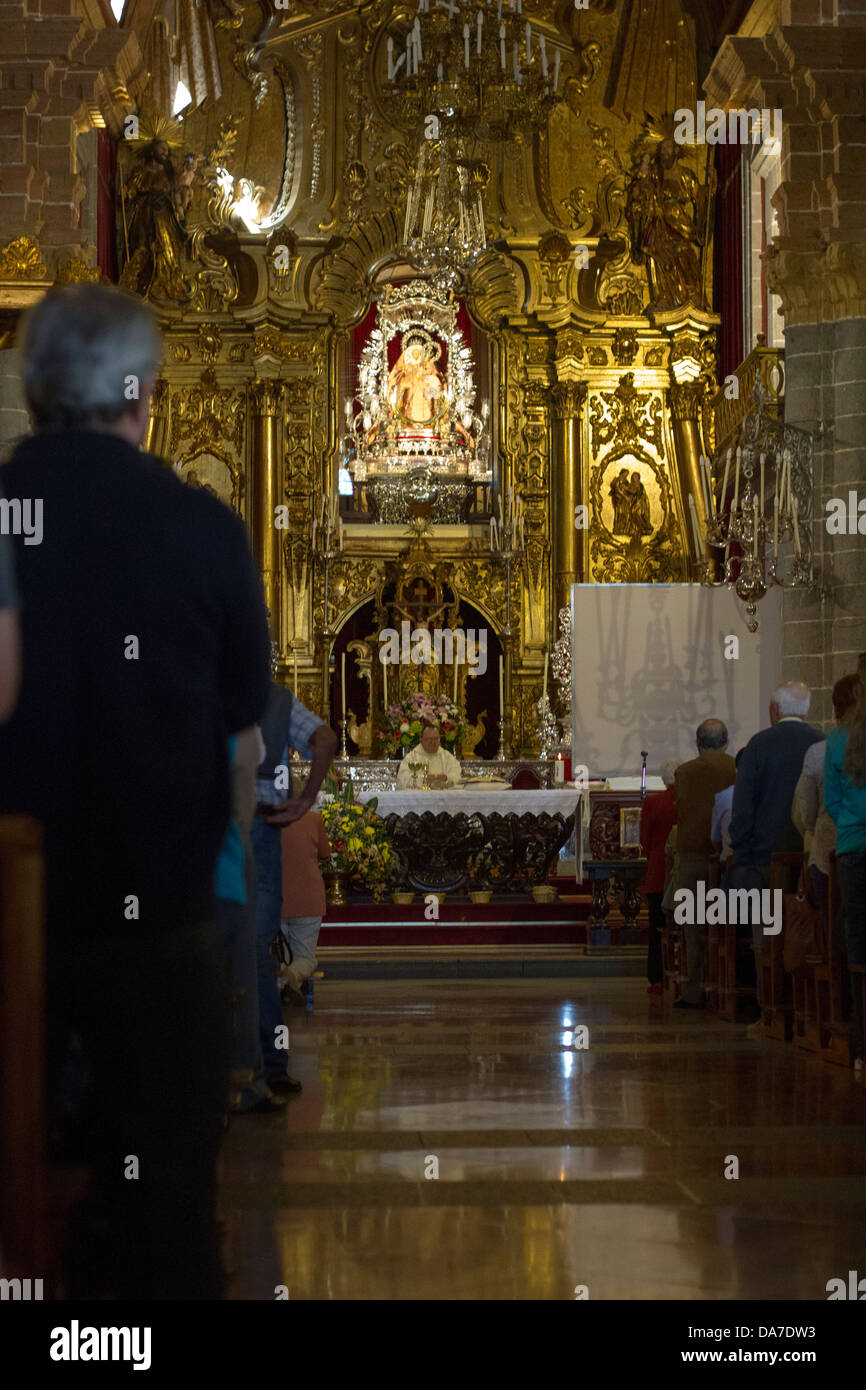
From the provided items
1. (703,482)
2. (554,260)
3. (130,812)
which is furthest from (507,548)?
(130,812)

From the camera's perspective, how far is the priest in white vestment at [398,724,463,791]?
15898 mm

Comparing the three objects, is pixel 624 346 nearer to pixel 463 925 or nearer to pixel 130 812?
pixel 463 925

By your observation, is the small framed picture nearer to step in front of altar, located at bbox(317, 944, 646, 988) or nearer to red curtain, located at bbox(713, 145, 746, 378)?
step in front of altar, located at bbox(317, 944, 646, 988)

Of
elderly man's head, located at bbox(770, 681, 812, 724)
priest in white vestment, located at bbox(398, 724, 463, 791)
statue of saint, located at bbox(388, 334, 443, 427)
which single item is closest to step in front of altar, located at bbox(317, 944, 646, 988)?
priest in white vestment, located at bbox(398, 724, 463, 791)

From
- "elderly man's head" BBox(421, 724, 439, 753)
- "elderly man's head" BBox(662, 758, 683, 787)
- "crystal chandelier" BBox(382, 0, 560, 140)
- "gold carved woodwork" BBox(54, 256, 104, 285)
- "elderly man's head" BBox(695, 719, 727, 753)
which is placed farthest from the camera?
"crystal chandelier" BBox(382, 0, 560, 140)

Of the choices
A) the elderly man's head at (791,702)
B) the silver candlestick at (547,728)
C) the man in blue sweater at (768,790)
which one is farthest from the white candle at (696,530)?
the elderly man's head at (791,702)

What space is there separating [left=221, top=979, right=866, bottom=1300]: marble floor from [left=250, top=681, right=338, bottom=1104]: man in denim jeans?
0.76 ft

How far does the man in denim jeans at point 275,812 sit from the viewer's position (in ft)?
19.6

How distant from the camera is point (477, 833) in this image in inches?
585

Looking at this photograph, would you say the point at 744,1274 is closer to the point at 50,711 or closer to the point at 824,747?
the point at 50,711

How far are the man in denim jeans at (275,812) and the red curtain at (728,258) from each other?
14.3m

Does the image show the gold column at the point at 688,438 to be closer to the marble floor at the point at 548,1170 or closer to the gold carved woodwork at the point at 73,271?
the gold carved woodwork at the point at 73,271

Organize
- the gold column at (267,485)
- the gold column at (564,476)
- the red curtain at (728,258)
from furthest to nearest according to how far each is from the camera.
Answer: the gold column at (564,476)
the gold column at (267,485)
the red curtain at (728,258)
